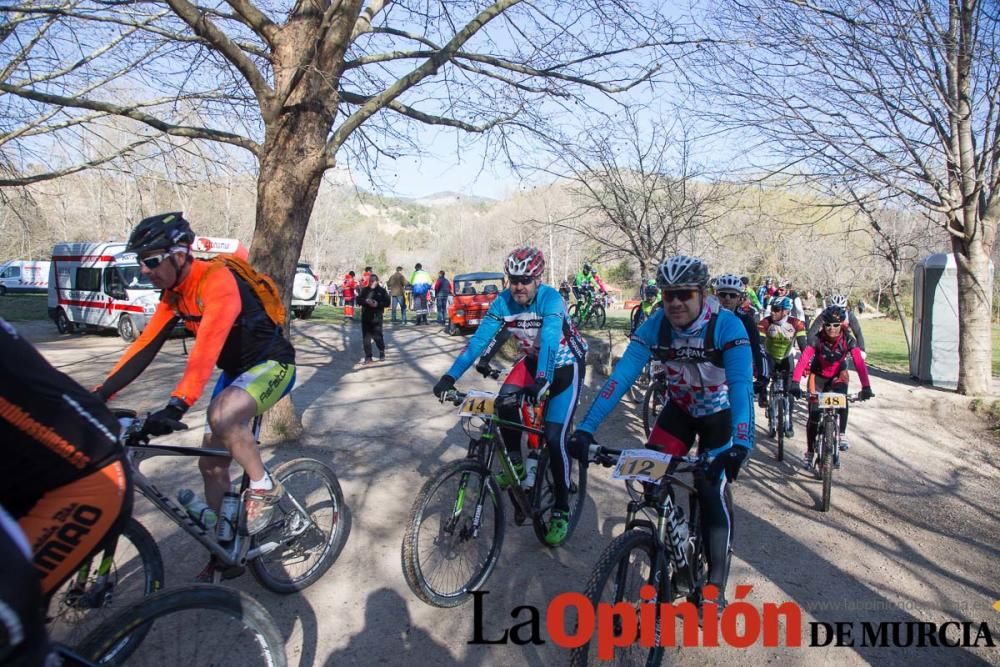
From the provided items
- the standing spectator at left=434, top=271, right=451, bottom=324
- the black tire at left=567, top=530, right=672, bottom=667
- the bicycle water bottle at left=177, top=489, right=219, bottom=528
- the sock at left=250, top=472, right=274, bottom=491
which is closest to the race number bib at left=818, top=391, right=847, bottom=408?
the black tire at left=567, top=530, right=672, bottom=667

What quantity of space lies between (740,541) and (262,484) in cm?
397

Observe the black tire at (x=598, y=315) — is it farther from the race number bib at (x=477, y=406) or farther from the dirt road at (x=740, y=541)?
the race number bib at (x=477, y=406)

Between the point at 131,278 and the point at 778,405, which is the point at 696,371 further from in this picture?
the point at 131,278

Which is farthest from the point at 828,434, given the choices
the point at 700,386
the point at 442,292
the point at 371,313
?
the point at 442,292

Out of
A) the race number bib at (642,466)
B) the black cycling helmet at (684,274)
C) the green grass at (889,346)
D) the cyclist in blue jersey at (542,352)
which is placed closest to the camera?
the race number bib at (642,466)

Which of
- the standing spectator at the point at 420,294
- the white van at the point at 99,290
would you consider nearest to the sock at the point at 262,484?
the white van at the point at 99,290

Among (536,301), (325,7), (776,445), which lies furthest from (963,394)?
(325,7)

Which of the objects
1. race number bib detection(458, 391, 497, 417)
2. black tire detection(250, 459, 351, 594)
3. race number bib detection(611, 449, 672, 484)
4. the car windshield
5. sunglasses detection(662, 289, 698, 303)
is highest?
the car windshield

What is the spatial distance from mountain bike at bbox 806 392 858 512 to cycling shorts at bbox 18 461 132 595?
633cm

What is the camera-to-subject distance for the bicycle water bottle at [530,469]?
4.76 m

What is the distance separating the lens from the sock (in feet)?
11.9

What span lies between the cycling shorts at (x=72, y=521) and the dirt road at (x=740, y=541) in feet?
6.42

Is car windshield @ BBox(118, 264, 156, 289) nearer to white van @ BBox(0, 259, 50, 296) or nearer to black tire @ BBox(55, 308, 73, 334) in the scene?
black tire @ BBox(55, 308, 73, 334)

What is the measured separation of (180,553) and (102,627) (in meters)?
2.56
